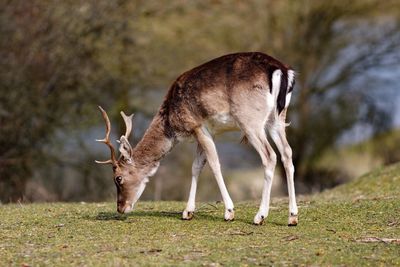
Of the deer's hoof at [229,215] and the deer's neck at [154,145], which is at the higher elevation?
the deer's neck at [154,145]

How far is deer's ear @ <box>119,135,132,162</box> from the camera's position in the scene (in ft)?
35.2

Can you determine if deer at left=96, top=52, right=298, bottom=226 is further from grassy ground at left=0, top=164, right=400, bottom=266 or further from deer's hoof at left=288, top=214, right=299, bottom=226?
grassy ground at left=0, top=164, right=400, bottom=266

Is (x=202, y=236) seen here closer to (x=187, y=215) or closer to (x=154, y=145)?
(x=187, y=215)

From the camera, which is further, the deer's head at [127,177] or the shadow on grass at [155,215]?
the deer's head at [127,177]

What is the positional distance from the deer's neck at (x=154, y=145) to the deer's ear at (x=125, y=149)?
0.36 ft

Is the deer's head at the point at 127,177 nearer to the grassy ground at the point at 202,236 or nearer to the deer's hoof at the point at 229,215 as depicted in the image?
the grassy ground at the point at 202,236

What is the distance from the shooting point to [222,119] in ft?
33.1

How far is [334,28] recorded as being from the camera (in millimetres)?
30125

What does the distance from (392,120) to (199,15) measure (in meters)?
7.70

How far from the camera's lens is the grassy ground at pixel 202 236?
308 inches

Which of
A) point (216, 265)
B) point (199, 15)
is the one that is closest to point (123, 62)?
point (199, 15)

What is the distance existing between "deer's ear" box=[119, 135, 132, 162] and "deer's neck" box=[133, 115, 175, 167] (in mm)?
110

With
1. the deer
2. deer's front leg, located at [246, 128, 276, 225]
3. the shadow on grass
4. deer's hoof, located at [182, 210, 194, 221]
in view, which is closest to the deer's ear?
the deer

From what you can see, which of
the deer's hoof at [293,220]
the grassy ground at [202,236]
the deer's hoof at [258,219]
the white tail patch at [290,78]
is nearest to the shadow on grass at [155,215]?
the grassy ground at [202,236]
